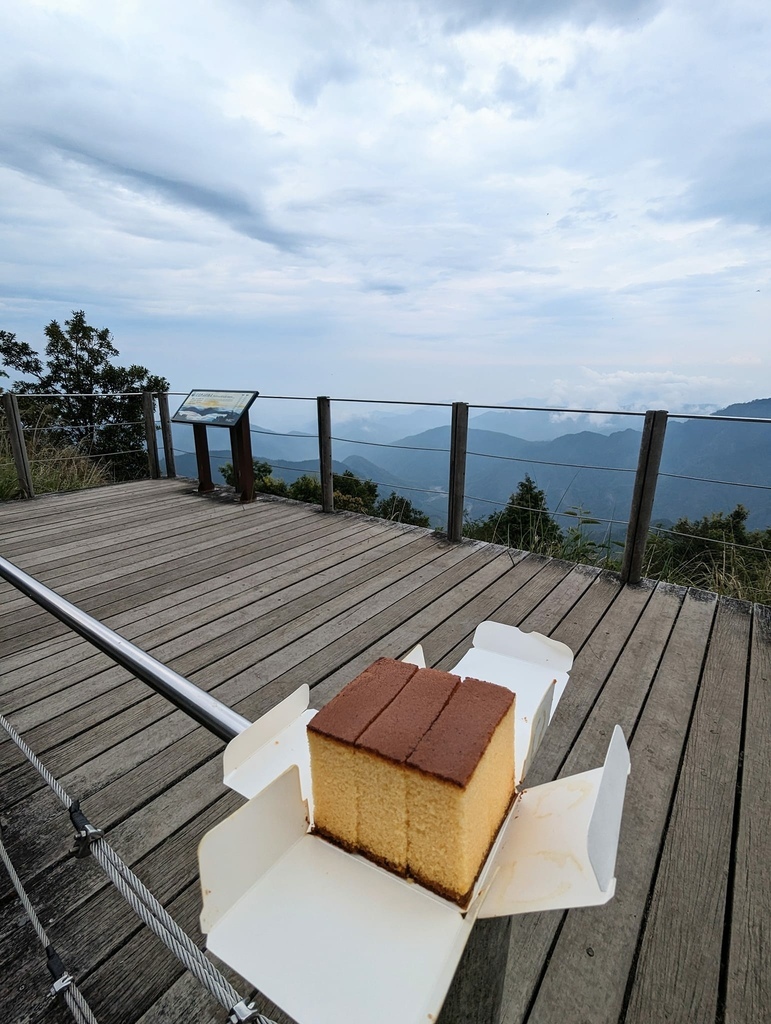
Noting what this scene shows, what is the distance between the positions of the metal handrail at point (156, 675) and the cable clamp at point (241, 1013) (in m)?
0.15

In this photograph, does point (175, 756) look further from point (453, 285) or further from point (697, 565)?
point (453, 285)

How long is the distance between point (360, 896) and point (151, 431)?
5.41 meters

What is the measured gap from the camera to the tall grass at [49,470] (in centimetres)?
444

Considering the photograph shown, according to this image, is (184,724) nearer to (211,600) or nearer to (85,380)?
(211,600)

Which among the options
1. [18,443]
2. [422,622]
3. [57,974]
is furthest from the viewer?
[18,443]

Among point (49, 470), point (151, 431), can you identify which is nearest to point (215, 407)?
point (151, 431)

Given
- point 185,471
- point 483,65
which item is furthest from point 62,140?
point 483,65

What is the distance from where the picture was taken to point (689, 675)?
183 centimetres

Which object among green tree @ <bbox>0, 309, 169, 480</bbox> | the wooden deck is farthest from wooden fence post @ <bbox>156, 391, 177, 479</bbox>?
green tree @ <bbox>0, 309, 169, 480</bbox>

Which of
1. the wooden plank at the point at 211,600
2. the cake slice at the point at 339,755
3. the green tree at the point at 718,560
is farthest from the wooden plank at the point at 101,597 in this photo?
the green tree at the point at 718,560

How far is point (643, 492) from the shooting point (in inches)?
98.0

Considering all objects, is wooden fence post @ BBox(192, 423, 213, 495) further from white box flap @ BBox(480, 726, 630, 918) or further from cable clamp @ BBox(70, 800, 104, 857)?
white box flap @ BBox(480, 726, 630, 918)

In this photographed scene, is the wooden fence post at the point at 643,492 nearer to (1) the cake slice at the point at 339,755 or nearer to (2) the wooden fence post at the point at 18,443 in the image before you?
(1) the cake slice at the point at 339,755

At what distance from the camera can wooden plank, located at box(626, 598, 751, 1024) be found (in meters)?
0.90
